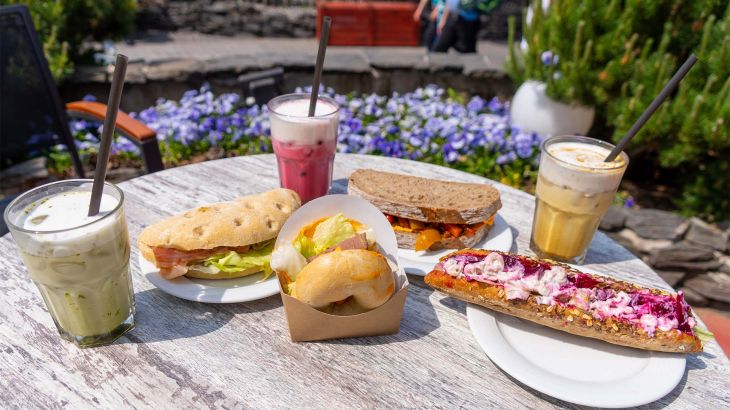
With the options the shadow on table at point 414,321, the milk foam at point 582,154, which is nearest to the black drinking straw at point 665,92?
the milk foam at point 582,154

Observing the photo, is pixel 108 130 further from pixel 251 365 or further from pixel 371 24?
pixel 371 24

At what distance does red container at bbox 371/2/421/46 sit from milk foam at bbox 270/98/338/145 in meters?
9.38

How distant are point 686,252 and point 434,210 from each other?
235 cm

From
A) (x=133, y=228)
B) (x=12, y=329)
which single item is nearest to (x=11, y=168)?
(x=133, y=228)

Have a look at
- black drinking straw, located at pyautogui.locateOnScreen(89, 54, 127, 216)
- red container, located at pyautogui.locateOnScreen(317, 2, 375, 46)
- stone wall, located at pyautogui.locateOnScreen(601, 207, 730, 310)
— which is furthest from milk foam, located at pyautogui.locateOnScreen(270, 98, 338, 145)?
red container, located at pyautogui.locateOnScreen(317, 2, 375, 46)

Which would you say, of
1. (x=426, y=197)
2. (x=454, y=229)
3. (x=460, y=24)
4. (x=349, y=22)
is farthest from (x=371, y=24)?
(x=454, y=229)

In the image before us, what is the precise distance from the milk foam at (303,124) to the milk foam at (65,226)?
2.47 ft

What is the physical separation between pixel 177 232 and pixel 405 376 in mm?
783

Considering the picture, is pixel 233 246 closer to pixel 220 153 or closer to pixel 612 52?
pixel 220 153

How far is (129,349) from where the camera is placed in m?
1.30

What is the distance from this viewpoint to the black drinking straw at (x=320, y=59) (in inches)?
67.7

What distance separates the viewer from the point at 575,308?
1.33 m

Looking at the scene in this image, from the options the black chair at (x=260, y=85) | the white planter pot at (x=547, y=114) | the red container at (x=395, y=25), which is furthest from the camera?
the red container at (x=395, y=25)

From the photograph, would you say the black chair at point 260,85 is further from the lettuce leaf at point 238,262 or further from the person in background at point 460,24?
the person in background at point 460,24
